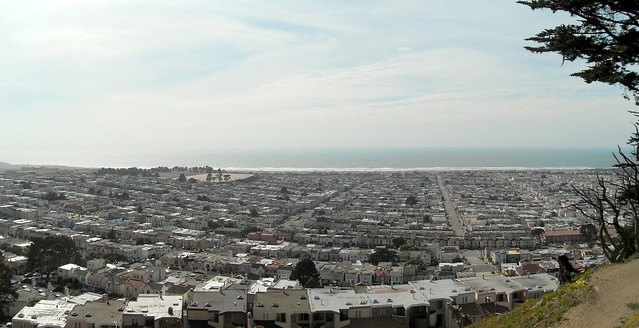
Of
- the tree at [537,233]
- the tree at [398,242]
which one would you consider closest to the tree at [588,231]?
the tree at [537,233]

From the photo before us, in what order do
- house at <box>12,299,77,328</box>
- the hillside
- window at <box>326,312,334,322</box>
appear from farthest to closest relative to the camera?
house at <box>12,299,77,328</box>, window at <box>326,312,334,322</box>, the hillside

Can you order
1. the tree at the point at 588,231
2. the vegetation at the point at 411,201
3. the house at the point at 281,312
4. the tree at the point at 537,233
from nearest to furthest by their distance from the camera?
1. the house at the point at 281,312
2. the tree at the point at 588,231
3. the tree at the point at 537,233
4. the vegetation at the point at 411,201

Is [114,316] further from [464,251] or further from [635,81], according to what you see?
[464,251]

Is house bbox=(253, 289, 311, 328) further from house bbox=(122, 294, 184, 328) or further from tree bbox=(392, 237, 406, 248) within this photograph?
tree bbox=(392, 237, 406, 248)

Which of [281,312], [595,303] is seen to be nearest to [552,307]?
[595,303]

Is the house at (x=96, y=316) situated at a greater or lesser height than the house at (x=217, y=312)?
lesser

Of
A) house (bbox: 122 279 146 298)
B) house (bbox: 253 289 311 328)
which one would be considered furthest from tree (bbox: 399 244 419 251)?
house (bbox: 253 289 311 328)

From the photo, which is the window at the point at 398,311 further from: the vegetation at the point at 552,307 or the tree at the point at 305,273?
the tree at the point at 305,273
